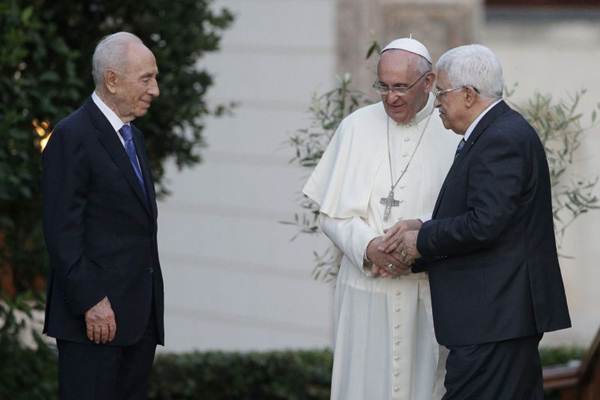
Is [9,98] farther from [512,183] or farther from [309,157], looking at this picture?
[512,183]

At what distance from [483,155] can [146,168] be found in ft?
4.29

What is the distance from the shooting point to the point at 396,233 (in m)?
5.99

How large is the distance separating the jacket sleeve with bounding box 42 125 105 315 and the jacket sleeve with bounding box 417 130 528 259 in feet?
4.14

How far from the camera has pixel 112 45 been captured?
586 centimetres

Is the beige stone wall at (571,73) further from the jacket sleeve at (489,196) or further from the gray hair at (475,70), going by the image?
the jacket sleeve at (489,196)

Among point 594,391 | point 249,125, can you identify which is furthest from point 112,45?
point 249,125

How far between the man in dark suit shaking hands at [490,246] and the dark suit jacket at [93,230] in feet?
3.39

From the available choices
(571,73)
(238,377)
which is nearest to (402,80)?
(238,377)

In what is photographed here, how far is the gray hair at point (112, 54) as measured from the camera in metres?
5.84

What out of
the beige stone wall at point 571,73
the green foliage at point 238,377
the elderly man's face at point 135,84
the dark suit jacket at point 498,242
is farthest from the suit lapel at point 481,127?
the beige stone wall at point 571,73

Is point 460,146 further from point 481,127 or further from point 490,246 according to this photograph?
point 490,246

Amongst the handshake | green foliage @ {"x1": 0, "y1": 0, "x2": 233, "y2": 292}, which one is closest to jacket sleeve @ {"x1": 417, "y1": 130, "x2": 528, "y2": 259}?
the handshake

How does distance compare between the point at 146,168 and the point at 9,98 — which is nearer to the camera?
the point at 146,168

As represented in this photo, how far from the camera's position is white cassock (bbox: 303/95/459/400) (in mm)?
6207
